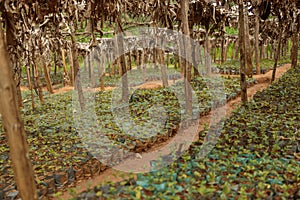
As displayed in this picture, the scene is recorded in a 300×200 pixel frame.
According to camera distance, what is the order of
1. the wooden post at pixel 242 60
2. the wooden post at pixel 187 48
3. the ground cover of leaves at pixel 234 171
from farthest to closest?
the wooden post at pixel 242 60 < the wooden post at pixel 187 48 < the ground cover of leaves at pixel 234 171

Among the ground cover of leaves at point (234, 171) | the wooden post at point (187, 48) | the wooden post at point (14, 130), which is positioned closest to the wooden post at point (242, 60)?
the wooden post at point (187, 48)

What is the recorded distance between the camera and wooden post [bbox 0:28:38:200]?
10.3 ft

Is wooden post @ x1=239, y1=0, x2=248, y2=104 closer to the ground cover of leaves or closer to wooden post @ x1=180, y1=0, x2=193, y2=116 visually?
wooden post @ x1=180, y1=0, x2=193, y2=116

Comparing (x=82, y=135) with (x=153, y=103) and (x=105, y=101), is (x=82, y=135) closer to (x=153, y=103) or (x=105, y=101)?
(x=153, y=103)

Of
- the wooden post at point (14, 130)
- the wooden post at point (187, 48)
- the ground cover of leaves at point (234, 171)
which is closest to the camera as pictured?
the wooden post at point (14, 130)

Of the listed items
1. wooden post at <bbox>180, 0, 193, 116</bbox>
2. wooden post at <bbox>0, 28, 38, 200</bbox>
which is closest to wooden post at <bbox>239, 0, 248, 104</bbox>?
Result: wooden post at <bbox>180, 0, 193, 116</bbox>

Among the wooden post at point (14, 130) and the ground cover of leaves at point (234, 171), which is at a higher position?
the wooden post at point (14, 130)

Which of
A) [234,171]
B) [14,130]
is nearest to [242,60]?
[234,171]

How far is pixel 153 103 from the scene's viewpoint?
11.0 meters

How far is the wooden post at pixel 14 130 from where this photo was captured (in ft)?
10.3

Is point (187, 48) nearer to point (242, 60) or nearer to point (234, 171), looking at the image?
point (242, 60)

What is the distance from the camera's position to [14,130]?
316 centimetres

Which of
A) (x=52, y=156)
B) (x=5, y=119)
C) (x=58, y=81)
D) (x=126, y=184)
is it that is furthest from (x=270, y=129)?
(x=58, y=81)

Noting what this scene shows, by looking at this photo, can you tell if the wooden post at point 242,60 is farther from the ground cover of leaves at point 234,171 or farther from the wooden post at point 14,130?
the wooden post at point 14,130
